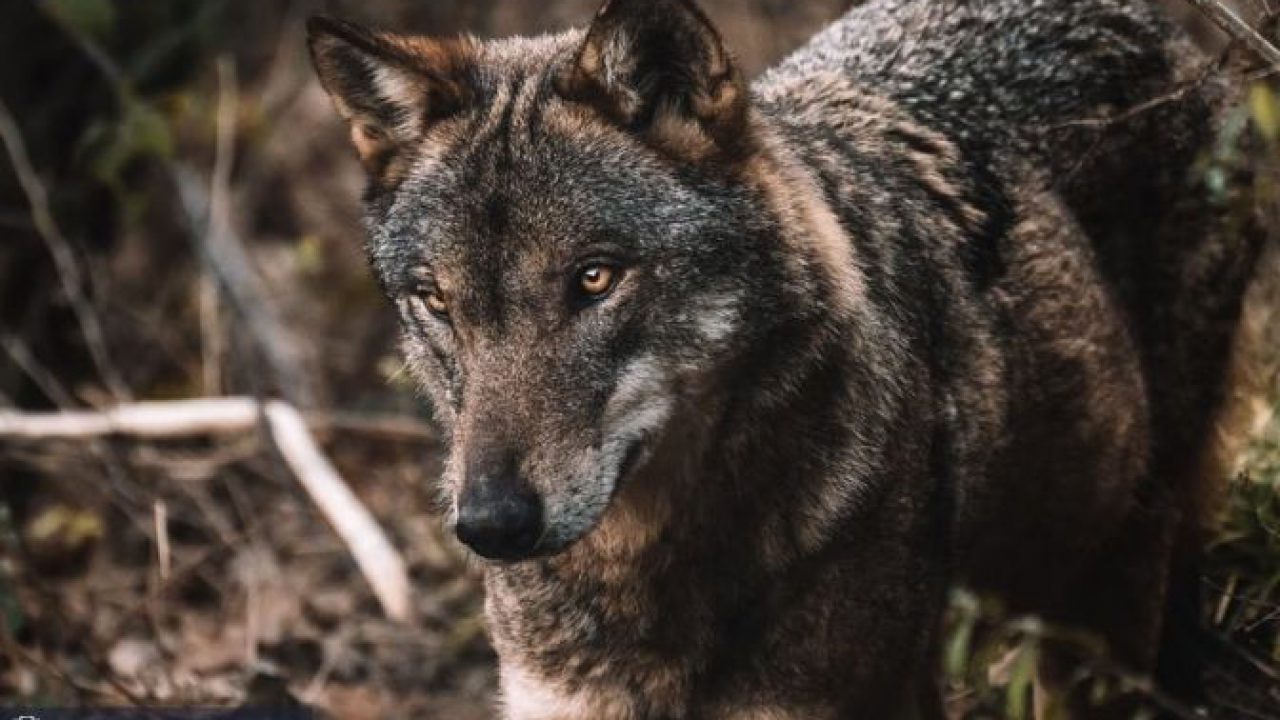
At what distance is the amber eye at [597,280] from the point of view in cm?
383

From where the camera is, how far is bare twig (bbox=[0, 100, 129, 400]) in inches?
321

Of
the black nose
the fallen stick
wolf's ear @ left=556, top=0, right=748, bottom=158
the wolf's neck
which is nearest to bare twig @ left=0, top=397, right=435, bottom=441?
the fallen stick

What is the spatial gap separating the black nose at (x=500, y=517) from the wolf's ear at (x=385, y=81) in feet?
3.47

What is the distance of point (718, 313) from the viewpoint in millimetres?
3854

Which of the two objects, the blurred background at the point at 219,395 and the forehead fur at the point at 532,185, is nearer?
the forehead fur at the point at 532,185

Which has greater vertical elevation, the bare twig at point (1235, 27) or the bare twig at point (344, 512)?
the bare twig at point (1235, 27)

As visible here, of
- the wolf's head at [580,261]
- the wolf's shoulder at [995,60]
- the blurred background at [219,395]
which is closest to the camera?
the wolf's head at [580,261]

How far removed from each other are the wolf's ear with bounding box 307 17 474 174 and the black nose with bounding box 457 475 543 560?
106 cm

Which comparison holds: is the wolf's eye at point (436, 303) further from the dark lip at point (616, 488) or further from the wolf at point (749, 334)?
the dark lip at point (616, 488)

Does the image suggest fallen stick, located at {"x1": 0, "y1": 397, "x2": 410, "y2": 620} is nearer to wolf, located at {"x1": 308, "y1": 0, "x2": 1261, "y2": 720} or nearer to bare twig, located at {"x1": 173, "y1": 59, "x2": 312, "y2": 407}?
bare twig, located at {"x1": 173, "y1": 59, "x2": 312, "y2": 407}

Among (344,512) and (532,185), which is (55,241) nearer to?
(344,512)

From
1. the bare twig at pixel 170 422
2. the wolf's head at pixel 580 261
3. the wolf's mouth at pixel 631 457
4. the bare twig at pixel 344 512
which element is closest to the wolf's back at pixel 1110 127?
the wolf's head at pixel 580 261

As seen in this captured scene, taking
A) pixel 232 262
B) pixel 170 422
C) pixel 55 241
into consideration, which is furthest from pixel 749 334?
pixel 232 262

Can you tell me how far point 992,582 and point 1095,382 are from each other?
0.64 meters
